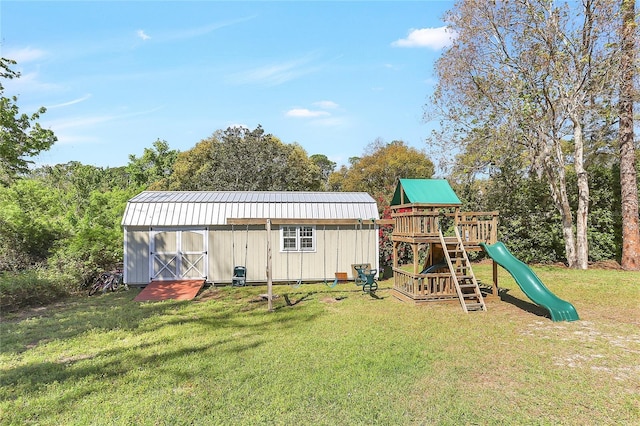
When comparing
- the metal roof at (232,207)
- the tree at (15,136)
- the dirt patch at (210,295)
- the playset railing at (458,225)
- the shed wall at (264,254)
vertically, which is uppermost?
the tree at (15,136)

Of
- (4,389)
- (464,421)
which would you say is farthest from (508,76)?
(4,389)

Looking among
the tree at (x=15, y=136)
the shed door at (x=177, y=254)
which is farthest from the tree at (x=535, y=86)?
the tree at (x=15, y=136)

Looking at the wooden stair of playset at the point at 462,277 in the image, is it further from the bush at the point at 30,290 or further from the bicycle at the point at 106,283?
the bush at the point at 30,290

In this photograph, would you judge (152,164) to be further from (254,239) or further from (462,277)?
(462,277)

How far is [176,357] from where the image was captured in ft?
19.3

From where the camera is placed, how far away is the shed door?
42.4 feet

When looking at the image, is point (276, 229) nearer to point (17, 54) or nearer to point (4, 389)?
point (4, 389)

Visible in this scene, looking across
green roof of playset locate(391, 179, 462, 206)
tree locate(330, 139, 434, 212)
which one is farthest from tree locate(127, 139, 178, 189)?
green roof of playset locate(391, 179, 462, 206)

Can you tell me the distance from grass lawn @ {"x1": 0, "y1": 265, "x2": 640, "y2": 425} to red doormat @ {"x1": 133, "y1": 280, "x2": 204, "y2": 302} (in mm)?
1411

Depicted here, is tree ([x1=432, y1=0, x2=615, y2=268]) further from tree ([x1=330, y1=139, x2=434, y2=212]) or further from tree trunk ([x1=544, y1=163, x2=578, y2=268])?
tree ([x1=330, y1=139, x2=434, y2=212])

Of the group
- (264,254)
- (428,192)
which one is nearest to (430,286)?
(428,192)

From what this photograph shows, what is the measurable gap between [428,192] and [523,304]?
3.82 meters

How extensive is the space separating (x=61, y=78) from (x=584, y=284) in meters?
16.9

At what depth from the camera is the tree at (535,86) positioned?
13.6m
